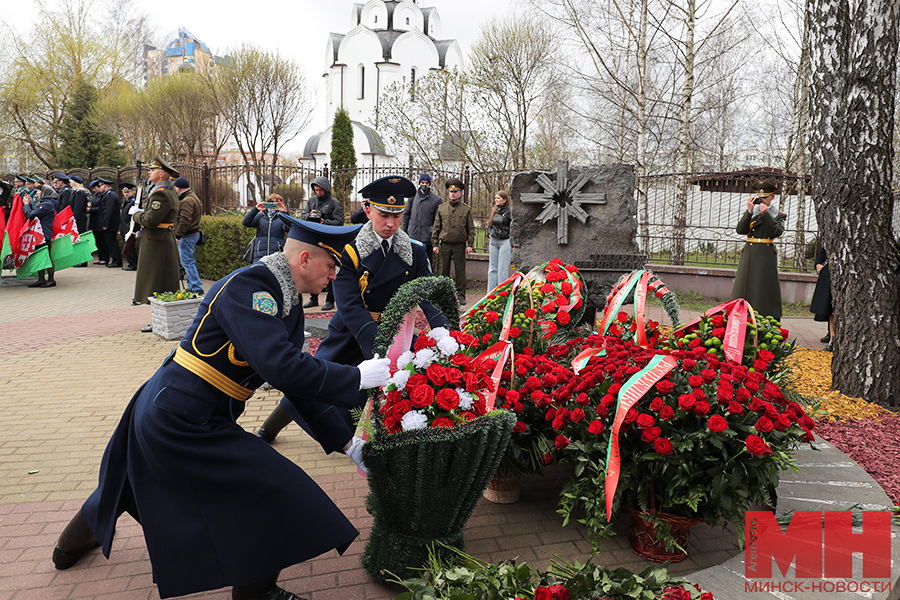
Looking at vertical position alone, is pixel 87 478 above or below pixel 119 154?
below

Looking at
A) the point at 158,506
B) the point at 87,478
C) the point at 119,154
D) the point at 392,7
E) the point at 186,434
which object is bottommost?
the point at 87,478

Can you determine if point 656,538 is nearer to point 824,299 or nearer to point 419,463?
point 419,463

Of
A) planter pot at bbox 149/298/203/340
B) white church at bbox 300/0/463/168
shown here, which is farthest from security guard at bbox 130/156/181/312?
white church at bbox 300/0/463/168

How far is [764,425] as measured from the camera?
247cm

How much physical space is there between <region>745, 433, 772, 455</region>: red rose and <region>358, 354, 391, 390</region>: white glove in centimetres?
146

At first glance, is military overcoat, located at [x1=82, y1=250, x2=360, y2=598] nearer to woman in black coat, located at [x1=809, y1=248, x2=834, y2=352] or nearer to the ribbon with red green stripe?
the ribbon with red green stripe

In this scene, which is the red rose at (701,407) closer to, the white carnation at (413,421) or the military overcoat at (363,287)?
the white carnation at (413,421)

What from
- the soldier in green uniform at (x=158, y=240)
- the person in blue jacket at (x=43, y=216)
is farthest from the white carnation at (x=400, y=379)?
the person in blue jacket at (x=43, y=216)

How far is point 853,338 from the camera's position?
5062 millimetres

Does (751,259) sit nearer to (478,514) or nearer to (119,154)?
(478,514)

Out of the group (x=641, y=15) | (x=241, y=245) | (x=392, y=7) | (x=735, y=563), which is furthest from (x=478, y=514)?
(x=392, y=7)

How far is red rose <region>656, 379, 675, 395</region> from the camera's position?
260cm

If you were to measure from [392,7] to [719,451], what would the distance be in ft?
150

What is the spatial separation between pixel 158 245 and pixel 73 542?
19.8ft
